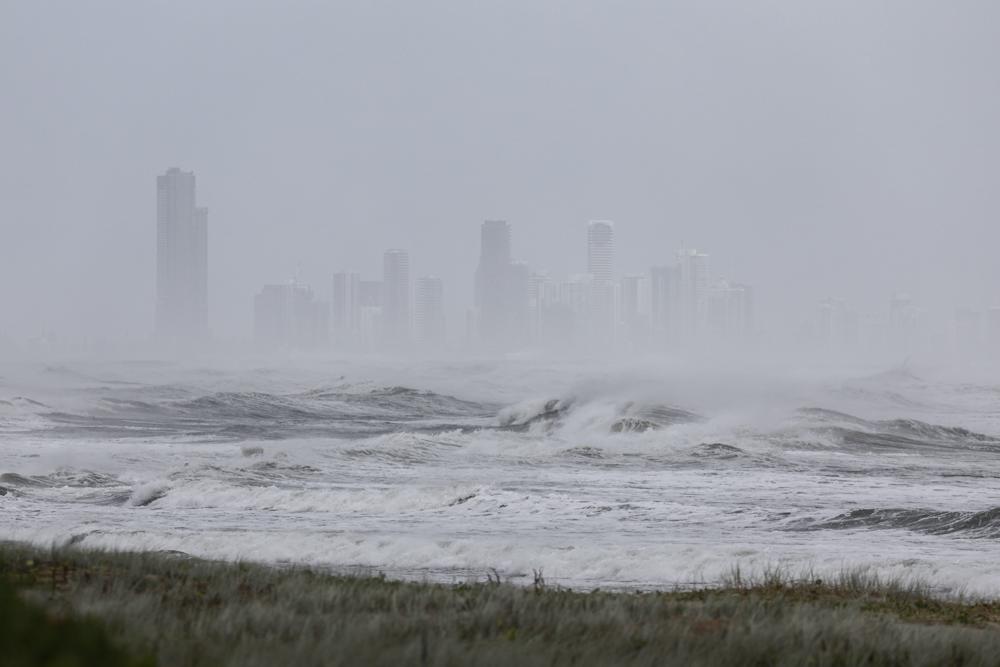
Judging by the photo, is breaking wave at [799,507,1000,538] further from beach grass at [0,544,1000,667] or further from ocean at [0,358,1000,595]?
beach grass at [0,544,1000,667]

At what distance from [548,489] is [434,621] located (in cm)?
1665

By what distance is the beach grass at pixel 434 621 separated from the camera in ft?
17.1

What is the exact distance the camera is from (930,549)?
627 inches

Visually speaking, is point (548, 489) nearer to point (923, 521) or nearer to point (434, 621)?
point (923, 521)

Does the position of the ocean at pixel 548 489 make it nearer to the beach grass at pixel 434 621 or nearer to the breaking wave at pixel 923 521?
the breaking wave at pixel 923 521

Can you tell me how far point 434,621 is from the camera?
664 centimetres

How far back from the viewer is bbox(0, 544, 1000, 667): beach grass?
5.23m

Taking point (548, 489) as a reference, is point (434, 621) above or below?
above

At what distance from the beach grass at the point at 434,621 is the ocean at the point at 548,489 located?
290cm

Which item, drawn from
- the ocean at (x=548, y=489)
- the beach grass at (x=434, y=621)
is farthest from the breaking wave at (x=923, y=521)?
the beach grass at (x=434, y=621)

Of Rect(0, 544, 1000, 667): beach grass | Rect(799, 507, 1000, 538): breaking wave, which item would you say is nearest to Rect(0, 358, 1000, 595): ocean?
Rect(799, 507, 1000, 538): breaking wave

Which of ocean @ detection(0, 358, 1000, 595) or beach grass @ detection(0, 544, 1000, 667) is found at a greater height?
beach grass @ detection(0, 544, 1000, 667)

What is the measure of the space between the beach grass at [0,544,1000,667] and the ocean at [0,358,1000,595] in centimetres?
290

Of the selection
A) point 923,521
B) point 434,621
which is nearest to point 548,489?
point 923,521
